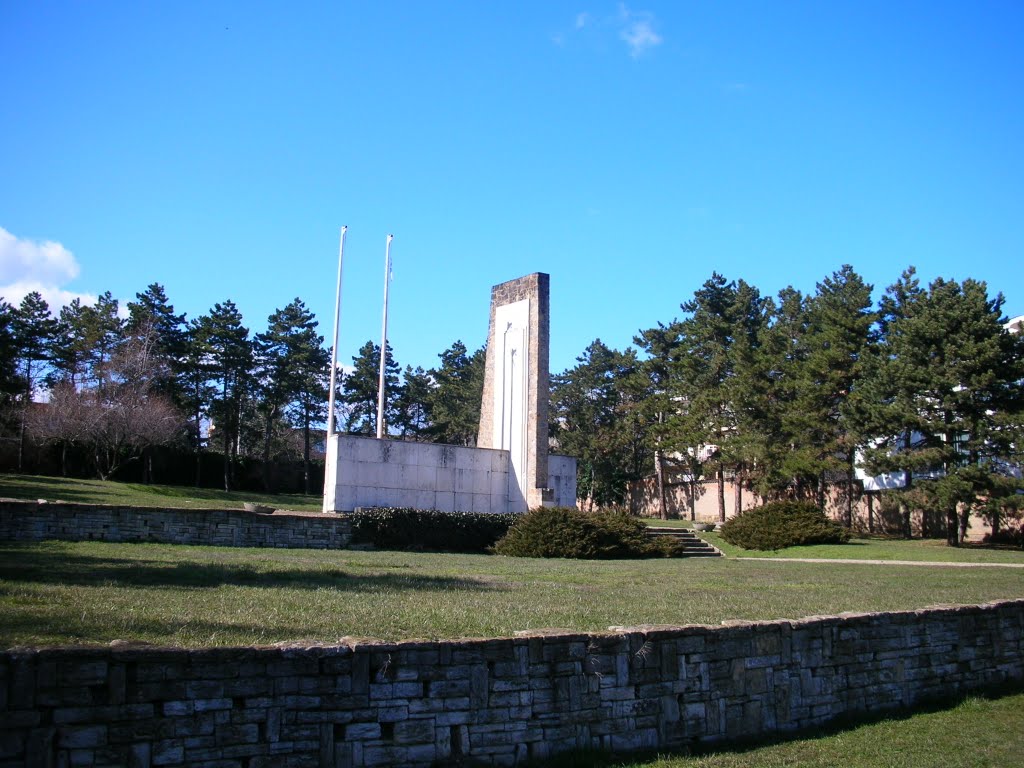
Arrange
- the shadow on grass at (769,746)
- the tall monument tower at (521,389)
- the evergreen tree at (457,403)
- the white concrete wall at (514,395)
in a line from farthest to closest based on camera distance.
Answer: the evergreen tree at (457,403), the white concrete wall at (514,395), the tall monument tower at (521,389), the shadow on grass at (769,746)

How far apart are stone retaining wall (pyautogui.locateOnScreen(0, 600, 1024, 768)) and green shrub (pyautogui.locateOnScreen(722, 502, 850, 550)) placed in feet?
58.5

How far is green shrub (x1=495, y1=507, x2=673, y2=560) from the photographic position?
21875mm

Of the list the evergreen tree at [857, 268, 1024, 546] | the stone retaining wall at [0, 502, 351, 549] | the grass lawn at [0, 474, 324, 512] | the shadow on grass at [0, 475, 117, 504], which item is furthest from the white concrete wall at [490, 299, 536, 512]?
the shadow on grass at [0, 475, 117, 504]

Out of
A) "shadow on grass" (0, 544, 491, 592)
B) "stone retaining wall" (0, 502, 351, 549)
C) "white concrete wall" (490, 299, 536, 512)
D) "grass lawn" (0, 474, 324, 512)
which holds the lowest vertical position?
"shadow on grass" (0, 544, 491, 592)

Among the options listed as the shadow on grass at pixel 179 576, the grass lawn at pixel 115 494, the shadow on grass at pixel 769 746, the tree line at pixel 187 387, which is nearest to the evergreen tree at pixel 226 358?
the tree line at pixel 187 387

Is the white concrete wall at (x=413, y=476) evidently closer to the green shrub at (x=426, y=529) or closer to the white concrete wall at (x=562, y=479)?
the white concrete wall at (x=562, y=479)

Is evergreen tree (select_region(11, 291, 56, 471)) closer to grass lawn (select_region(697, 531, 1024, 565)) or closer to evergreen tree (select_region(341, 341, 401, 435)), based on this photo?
evergreen tree (select_region(341, 341, 401, 435))

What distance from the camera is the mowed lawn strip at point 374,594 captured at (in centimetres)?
712

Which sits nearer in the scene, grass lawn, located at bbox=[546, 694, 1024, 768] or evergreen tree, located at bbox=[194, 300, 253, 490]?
grass lawn, located at bbox=[546, 694, 1024, 768]

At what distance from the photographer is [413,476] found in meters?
26.4

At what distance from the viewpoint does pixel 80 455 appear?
44438 mm

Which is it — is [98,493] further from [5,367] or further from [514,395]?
[514,395]

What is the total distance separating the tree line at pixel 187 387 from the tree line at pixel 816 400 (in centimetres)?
1037

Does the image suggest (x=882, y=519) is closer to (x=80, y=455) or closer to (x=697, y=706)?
(x=697, y=706)
